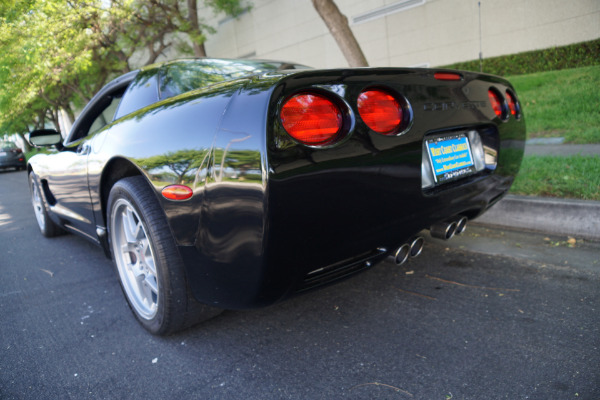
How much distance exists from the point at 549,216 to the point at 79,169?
3335 millimetres

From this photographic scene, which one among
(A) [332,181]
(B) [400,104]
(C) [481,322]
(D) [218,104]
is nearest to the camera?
(A) [332,181]

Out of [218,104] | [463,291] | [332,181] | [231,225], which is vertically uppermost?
[218,104]

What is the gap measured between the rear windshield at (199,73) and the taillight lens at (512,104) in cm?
152

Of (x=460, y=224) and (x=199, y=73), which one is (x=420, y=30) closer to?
(x=199, y=73)

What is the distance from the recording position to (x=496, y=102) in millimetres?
2430

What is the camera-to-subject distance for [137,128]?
84.2 inches

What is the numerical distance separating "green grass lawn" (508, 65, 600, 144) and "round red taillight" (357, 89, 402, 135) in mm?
4259

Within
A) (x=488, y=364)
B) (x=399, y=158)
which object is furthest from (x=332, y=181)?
(x=488, y=364)

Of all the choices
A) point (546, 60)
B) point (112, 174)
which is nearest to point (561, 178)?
point (112, 174)

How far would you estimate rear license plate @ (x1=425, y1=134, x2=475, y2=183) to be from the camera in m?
1.95

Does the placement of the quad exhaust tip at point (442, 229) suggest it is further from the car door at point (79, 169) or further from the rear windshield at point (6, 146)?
the rear windshield at point (6, 146)

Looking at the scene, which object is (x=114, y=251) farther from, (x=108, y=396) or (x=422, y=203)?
(x=422, y=203)

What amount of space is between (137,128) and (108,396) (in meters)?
1.23

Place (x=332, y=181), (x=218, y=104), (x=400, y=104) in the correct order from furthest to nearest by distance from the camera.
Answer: (x=400, y=104) → (x=218, y=104) → (x=332, y=181)
